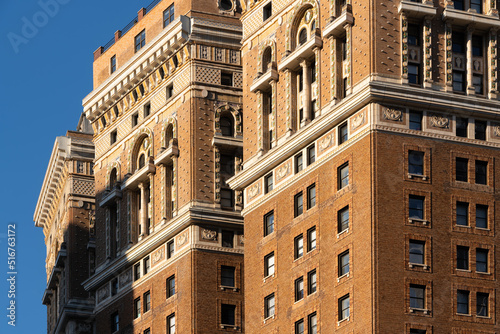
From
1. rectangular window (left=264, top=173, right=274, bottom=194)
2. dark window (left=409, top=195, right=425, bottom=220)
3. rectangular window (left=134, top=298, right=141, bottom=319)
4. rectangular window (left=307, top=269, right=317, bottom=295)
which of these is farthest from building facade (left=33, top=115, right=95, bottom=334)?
dark window (left=409, top=195, right=425, bottom=220)

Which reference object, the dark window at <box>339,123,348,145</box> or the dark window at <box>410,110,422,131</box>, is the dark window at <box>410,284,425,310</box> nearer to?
the dark window at <box>410,110,422,131</box>

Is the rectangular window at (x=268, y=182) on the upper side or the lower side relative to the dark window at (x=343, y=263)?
upper

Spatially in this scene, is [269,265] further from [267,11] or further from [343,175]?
[267,11]

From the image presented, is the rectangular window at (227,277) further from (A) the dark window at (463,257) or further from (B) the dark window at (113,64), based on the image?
(B) the dark window at (113,64)

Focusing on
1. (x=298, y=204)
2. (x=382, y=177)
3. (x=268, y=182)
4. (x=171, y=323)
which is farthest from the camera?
(x=171, y=323)

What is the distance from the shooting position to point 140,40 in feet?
527

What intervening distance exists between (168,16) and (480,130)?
125 ft

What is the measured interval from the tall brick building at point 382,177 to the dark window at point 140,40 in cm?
2605

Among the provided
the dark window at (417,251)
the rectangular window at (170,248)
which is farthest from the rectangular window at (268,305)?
the rectangular window at (170,248)

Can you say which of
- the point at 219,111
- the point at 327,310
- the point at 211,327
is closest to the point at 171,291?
the point at 211,327

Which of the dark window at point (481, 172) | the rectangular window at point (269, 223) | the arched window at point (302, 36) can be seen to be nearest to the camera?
the dark window at point (481, 172)

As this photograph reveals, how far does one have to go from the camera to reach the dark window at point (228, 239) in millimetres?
146250

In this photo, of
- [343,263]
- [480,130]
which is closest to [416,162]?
[480,130]

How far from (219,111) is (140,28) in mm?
15175
